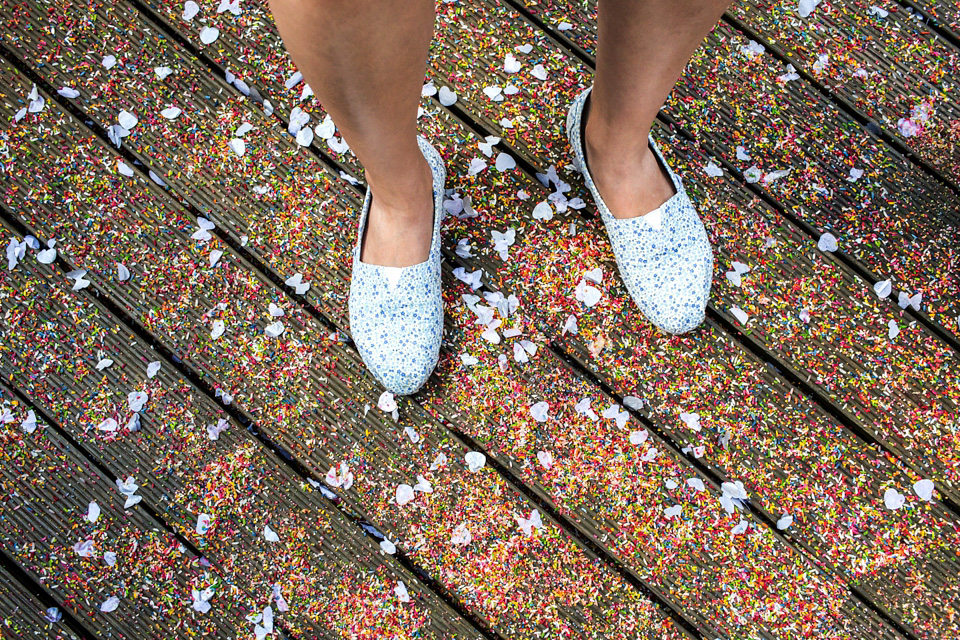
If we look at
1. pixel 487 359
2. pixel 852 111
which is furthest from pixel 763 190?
pixel 487 359

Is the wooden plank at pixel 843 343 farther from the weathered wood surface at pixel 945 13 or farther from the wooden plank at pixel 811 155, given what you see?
the weathered wood surface at pixel 945 13


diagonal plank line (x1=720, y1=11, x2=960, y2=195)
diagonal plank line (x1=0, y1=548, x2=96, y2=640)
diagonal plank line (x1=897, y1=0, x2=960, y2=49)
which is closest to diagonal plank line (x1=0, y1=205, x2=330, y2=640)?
diagonal plank line (x1=0, y1=548, x2=96, y2=640)

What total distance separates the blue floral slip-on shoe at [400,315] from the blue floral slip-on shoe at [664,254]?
0.25 metres

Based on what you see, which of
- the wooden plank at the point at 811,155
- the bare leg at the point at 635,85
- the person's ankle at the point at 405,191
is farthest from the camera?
the wooden plank at the point at 811,155

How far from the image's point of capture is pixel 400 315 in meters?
0.91

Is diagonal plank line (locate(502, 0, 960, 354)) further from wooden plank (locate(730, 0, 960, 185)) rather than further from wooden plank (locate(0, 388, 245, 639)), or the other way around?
wooden plank (locate(0, 388, 245, 639))

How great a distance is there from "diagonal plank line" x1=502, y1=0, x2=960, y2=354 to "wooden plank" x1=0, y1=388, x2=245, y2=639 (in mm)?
999

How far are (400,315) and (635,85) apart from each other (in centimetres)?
43

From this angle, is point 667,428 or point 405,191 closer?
point 405,191

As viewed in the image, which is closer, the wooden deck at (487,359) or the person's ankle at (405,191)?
the person's ankle at (405,191)

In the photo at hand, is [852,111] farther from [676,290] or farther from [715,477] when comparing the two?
[715,477]

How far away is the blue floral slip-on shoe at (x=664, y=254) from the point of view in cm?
93

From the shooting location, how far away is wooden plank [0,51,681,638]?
0.94m

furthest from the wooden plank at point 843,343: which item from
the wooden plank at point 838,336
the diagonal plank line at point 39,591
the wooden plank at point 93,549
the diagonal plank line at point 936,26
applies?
the diagonal plank line at point 39,591
